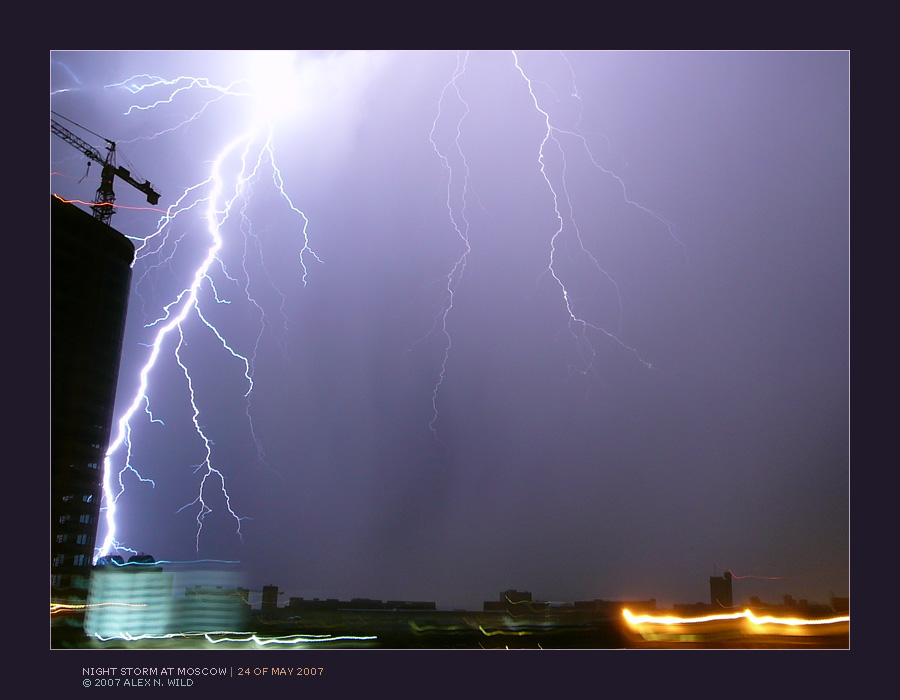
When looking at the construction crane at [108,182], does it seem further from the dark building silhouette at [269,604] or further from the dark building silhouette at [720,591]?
the dark building silhouette at [720,591]

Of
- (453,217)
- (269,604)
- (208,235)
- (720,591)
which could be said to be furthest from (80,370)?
(720,591)

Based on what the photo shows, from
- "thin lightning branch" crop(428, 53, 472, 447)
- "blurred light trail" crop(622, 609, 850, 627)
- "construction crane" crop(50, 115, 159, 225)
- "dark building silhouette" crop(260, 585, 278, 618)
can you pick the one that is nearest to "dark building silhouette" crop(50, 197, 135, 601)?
"construction crane" crop(50, 115, 159, 225)

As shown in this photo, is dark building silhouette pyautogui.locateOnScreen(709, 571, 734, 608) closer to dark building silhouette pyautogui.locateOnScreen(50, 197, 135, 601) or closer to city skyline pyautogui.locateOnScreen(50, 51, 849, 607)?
city skyline pyautogui.locateOnScreen(50, 51, 849, 607)

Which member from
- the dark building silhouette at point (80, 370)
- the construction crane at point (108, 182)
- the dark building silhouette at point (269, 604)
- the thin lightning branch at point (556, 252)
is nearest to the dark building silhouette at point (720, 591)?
the thin lightning branch at point (556, 252)

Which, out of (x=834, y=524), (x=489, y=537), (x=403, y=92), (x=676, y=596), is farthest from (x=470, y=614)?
(x=403, y=92)

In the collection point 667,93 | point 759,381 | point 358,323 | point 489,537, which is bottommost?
point 489,537

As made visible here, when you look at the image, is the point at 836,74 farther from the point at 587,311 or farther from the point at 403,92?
the point at 403,92
